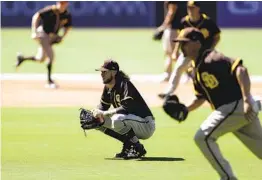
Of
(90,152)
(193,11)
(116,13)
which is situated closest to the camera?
(90,152)

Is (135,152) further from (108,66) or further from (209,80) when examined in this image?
(209,80)

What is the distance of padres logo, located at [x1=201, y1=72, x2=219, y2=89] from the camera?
30.6ft

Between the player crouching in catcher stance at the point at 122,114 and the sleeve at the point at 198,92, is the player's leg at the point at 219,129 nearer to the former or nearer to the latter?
the sleeve at the point at 198,92

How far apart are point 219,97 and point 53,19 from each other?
11.4 meters

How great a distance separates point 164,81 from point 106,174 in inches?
420

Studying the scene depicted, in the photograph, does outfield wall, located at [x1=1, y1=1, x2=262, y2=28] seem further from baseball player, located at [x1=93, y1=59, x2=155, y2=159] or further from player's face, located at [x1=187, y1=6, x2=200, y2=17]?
baseball player, located at [x1=93, y1=59, x2=155, y2=159]

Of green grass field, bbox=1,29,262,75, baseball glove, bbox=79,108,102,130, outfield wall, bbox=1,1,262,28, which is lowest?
outfield wall, bbox=1,1,262,28

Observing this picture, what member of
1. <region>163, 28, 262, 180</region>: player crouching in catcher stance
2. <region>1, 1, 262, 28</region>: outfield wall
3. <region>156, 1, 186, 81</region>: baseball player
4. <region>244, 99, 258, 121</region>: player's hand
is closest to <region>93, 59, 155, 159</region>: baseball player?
<region>163, 28, 262, 180</region>: player crouching in catcher stance

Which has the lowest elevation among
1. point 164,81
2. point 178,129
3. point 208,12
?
point 208,12

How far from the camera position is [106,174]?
11.0 meters

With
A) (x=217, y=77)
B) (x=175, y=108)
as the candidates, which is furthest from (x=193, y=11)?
(x=217, y=77)

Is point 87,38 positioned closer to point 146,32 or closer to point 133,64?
point 146,32

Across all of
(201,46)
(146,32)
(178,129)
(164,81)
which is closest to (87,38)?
(146,32)

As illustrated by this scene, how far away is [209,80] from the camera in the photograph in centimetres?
937
